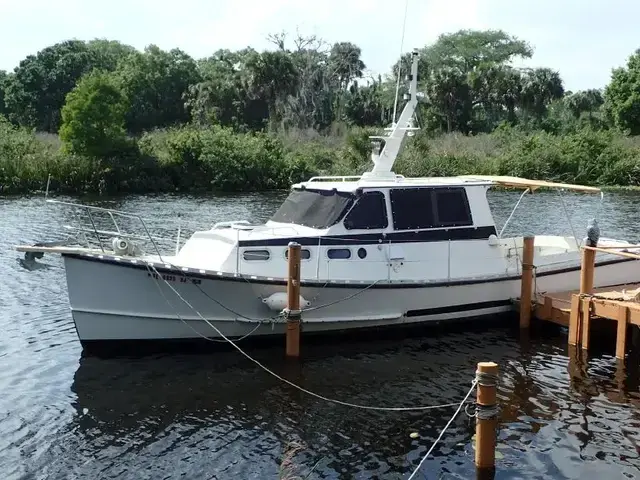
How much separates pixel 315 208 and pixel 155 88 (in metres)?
59.9

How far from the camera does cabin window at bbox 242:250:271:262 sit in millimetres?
14500

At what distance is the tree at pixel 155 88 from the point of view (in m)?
70.1

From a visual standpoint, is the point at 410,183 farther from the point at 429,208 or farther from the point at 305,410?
the point at 305,410

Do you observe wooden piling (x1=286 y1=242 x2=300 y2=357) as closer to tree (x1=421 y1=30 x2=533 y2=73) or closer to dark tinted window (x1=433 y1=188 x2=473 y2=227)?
dark tinted window (x1=433 y1=188 x2=473 y2=227)

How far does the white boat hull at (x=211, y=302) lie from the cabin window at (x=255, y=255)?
0.65 meters

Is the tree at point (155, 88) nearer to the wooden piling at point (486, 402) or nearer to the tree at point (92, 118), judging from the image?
the tree at point (92, 118)

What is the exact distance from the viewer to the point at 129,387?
42.0 feet

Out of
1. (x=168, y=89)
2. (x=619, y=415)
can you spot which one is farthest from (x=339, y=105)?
(x=619, y=415)

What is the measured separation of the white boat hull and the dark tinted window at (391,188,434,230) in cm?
123

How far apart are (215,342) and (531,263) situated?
6509mm

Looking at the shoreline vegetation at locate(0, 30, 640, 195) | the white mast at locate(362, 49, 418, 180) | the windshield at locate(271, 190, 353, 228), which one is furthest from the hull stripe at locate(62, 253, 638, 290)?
the shoreline vegetation at locate(0, 30, 640, 195)

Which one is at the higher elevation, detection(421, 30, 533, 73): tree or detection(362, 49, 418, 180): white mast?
detection(421, 30, 533, 73): tree

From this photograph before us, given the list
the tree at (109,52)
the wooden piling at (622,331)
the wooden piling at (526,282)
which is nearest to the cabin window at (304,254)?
the wooden piling at (526,282)

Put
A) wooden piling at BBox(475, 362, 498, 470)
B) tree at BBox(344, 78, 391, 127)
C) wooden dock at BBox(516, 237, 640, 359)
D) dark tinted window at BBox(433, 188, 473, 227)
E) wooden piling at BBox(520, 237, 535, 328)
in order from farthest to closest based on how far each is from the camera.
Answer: tree at BBox(344, 78, 391, 127) < dark tinted window at BBox(433, 188, 473, 227) < wooden piling at BBox(520, 237, 535, 328) < wooden dock at BBox(516, 237, 640, 359) < wooden piling at BBox(475, 362, 498, 470)
